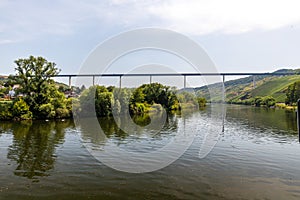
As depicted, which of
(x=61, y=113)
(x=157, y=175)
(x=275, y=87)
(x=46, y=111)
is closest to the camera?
(x=157, y=175)

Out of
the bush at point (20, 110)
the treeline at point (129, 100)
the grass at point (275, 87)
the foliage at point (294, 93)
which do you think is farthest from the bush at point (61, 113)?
the grass at point (275, 87)

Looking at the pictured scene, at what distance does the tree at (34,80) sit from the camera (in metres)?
48.7

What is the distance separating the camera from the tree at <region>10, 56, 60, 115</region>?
48.7 meters

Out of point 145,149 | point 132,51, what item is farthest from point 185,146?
point 132,51

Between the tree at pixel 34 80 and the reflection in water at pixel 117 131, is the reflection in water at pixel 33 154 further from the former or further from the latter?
the tree at pixel 34 80

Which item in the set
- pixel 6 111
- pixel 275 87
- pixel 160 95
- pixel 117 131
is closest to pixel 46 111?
pixel 6 111

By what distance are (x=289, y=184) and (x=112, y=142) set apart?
54.1 feet

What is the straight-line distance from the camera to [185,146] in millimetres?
24469

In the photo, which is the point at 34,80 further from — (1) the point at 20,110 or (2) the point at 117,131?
(2) the point at 117,131

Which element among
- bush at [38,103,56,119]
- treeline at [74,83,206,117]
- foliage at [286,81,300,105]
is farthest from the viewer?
foliage at [286,81,300,105]

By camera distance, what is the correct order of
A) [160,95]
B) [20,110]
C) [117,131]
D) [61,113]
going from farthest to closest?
1. [160,95]
2. [61,113]
3. [20,110]
4. [117,131]

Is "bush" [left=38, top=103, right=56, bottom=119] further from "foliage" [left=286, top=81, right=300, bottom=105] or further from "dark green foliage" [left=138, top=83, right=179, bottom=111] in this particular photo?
"foliage" [left=286, top=81, right=300, bottom=105]

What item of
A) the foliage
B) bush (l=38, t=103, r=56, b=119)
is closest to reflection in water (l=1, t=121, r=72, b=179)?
bush (l=38, t=103, r=56, b=119)

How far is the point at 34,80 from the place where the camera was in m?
50.2
